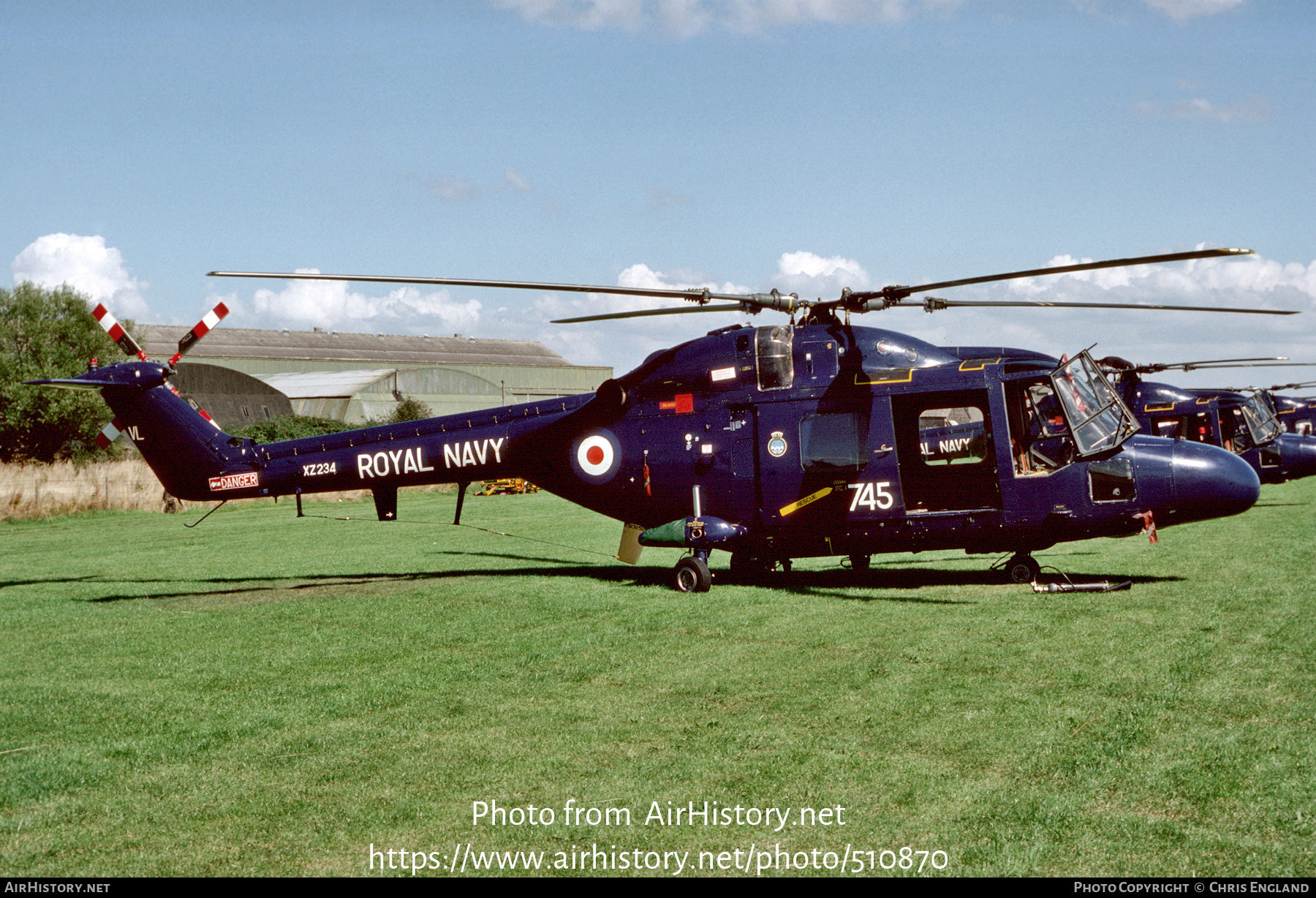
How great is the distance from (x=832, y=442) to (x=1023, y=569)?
3196 millimetres

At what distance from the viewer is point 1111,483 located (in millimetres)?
13156

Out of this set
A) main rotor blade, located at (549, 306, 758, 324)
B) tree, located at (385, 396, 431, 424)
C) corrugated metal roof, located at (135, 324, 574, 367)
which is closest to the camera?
main rotor blade, located at (549, 306, 758, 324)

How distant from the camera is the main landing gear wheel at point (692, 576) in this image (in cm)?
1415

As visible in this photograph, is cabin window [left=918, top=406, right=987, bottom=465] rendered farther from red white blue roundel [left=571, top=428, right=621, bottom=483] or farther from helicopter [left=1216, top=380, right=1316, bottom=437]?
helicopter [left=1216, top=380, right=1316, bottom=437]

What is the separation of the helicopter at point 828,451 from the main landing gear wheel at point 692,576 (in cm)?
3

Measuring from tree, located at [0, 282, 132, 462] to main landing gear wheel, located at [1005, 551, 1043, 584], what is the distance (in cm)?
4444

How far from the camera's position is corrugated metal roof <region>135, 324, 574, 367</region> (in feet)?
271

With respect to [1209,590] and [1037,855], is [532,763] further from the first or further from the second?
[1209,590]

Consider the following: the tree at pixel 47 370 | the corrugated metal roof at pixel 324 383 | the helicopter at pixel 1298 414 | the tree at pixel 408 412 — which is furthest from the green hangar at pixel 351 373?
the helicopter at pixel 1298 414

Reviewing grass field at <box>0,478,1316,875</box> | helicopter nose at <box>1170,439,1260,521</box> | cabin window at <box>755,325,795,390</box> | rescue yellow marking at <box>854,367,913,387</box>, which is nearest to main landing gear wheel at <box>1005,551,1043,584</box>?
grass field at <box>0,478,1316,875</box>

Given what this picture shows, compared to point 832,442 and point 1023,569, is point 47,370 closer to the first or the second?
point 832,442

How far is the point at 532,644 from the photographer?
421 inches

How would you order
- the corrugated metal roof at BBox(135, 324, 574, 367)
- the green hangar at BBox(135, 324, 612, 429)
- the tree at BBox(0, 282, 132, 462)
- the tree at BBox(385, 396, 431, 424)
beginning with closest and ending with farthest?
the tree at BBox(0, 282, 132, 462) < the tree at BBox(385, 396, 431, 424) < the green hangar at BBox(135, 324, 612, 429) < the corrugated metal roof at BBox(135, 324, 574, 367)

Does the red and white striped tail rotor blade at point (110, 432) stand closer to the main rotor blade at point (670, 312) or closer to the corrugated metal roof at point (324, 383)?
the main rotor blade at point (670, 312)
